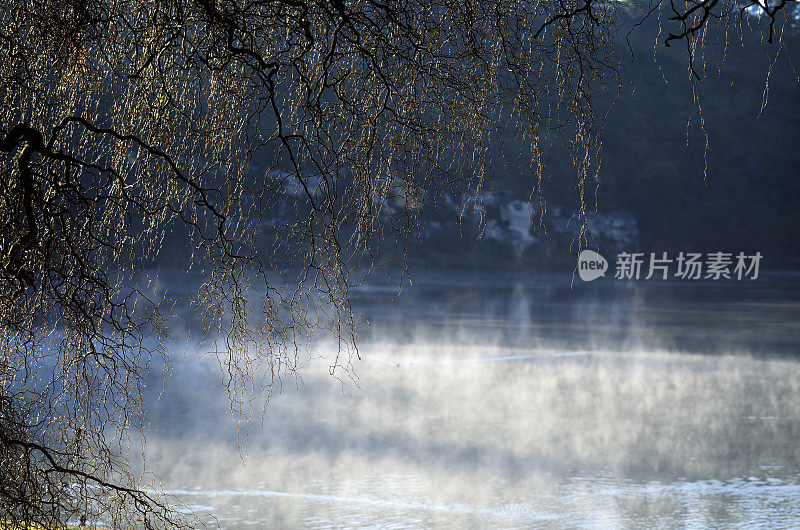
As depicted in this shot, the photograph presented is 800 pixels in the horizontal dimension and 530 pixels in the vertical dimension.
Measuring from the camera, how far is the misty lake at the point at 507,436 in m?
4.81

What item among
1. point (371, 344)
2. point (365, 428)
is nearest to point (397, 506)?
point (365, 428)

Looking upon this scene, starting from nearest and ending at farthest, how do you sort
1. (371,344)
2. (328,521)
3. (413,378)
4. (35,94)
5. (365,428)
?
(35,94), (328,521), (365,428), (413,378), (371,344)

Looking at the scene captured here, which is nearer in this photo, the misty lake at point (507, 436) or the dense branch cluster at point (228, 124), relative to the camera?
the dense branch cluster at point (228, 124)

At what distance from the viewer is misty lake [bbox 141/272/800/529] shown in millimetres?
4809

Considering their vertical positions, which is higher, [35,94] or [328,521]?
[35,94]

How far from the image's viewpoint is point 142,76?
5.43 feet

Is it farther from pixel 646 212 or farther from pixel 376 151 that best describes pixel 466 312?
pixel 646 212

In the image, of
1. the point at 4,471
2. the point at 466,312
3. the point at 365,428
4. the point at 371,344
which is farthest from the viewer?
the point at 466,312

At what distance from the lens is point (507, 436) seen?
21.5 ft

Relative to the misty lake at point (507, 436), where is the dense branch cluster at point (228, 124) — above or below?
above

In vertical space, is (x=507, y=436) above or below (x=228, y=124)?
below

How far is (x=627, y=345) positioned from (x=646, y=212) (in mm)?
27394

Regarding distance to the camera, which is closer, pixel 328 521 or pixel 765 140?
pixel 328 521

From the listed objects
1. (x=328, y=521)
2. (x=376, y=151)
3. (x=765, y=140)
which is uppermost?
(x=765, y=140)
